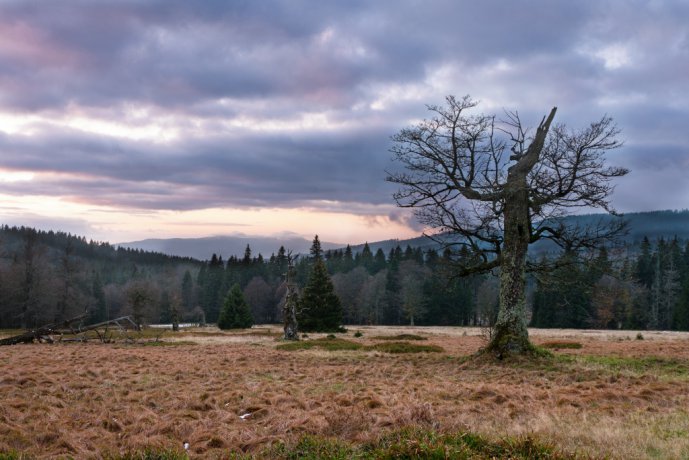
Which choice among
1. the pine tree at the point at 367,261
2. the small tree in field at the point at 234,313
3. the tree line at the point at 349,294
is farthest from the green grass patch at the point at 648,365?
the pine tree at the point at 367,261

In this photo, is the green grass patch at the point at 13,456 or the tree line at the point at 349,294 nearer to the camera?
the green grass patch at the point at 13,456

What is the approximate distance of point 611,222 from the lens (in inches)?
650

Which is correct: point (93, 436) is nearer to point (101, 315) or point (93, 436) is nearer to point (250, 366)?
point (250, 366)

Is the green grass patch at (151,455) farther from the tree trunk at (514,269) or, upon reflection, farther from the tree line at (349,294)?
the tree line at (349,294)

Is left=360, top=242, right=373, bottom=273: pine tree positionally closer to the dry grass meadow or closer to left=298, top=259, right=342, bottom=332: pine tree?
left=298, top=259, right=342, bottom=332: pine tree

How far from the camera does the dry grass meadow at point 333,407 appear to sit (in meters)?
6.40

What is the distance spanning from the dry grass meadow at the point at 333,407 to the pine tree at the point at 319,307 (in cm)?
3485

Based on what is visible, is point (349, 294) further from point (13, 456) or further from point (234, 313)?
point (13, 456)

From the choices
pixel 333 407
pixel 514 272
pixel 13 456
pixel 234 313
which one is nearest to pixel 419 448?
pixel 333 407

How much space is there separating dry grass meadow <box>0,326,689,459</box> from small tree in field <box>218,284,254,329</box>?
4966 cm

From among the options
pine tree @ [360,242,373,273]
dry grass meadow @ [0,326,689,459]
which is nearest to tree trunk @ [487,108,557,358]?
dry grass meadow @ [0,326,689,459]

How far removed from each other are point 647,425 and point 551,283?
1083 cm

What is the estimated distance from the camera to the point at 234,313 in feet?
209

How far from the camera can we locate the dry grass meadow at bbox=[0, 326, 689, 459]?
640 cm
